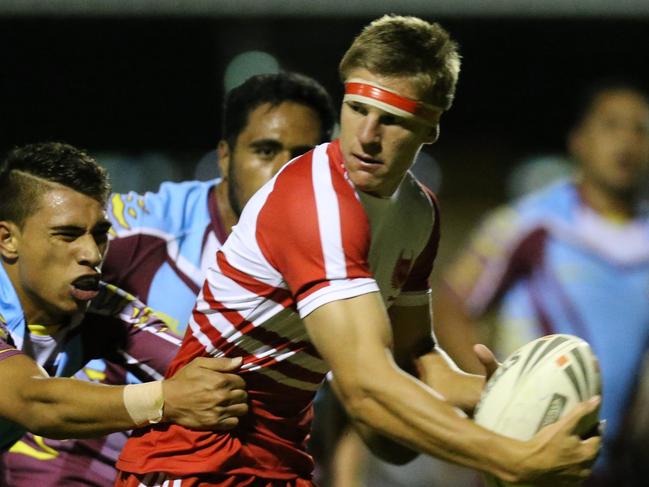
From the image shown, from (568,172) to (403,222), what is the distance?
7.81m

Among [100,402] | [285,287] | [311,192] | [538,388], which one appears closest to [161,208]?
[100,402]

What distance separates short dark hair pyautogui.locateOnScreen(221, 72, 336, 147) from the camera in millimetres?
4422

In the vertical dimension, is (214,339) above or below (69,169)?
below

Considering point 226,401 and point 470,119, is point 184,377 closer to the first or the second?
point 226,401

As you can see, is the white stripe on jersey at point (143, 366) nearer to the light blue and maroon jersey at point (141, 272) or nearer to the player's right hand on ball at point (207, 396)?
the light blue and maroon jersey at point (141, 272)

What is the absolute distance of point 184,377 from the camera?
306 centimetres

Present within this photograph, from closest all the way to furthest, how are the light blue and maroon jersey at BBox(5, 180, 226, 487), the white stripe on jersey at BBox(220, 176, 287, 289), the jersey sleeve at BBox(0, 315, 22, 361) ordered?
1. the white stripe on jersey at BBox(220, 176, 287, 289)
2. the jersey sleeve at BBox(0, 315, 22, 361)
3. the light blue and maroon jersey at BBox(5, 180, 226, 487)

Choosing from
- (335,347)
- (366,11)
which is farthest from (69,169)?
(366,11)

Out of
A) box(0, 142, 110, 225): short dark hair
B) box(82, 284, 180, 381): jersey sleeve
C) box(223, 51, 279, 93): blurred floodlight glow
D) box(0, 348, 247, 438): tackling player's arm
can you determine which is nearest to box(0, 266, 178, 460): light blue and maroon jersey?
box(82, 284, 180, 381): jersey sleeve

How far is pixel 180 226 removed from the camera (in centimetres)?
430

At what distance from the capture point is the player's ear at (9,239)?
3.52 metres

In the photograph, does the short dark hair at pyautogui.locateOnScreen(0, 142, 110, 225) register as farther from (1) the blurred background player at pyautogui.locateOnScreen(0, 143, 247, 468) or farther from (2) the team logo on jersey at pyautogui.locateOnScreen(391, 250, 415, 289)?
(2) the team logo on jersey at pyautogui.locateOnScreen(391, 250, 415, 289)

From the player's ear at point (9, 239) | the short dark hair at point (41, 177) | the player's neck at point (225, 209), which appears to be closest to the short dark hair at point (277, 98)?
the player's neck at point (225, 209)

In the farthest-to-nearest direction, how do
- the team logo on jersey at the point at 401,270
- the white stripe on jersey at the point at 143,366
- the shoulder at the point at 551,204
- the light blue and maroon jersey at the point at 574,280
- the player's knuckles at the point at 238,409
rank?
the shoulder at the point at 551,204, the light blue and maroon jersey at the point at 574,280, the white stripe on jersey at the point at 143,366, the team logo on jersey at the point at 401,270, the player's knuckles at the point at 238,409
